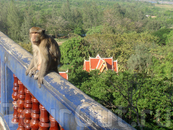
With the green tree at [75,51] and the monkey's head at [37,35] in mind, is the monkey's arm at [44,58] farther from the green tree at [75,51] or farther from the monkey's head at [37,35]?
the green tree at [75,51]

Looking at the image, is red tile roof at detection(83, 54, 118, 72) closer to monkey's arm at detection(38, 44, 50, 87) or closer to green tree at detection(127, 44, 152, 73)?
green tree at detection(127, 44, 152, 73)

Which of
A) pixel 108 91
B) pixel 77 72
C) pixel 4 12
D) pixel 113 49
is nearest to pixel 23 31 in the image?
pixel 4 12

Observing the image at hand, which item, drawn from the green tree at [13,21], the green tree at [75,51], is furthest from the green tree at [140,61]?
the green tree at [13,21]

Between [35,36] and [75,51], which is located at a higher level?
[35,36]

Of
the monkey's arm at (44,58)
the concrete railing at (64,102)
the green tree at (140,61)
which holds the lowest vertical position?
the green tree at (140,61)

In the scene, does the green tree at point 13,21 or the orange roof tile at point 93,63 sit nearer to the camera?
the orange roof tile at point 93,63

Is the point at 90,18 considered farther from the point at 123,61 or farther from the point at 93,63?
the point at 93,63

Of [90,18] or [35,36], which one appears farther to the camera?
[90,18]

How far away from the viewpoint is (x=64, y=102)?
113 centimetres

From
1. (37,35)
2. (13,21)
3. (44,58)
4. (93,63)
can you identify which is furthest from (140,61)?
(13,21)

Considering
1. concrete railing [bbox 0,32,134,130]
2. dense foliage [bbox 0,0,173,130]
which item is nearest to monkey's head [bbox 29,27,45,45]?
concrete railing [bbox 0,32,134,130]

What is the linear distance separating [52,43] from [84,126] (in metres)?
1.48

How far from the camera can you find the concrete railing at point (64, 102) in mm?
938

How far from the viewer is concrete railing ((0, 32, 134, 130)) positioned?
0.94 m
